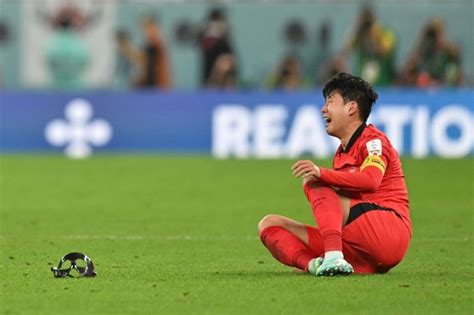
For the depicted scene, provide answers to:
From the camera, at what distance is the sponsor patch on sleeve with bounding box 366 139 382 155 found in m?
9.30

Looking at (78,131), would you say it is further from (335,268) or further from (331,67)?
(335,268)

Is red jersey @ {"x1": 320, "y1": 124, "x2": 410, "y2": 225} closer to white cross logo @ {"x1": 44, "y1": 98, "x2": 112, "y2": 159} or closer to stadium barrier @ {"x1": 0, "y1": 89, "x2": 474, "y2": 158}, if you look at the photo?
stadium barrier @ {"x1": 0, "y1": 89, "x2": 474, "y2": 158}

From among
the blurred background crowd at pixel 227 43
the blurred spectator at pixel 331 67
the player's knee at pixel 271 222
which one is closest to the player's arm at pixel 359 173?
the player's knee at pixel 271 222

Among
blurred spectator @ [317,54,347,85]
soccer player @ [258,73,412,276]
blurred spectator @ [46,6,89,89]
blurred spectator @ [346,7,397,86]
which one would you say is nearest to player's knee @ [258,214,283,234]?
soccer player @ [258,73,412,276]

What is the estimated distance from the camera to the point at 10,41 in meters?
31.0

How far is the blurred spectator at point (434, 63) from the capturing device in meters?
25.0

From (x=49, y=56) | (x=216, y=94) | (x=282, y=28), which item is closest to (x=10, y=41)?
(x=49, y=56)

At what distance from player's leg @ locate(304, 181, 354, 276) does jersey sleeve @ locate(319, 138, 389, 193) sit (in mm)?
79

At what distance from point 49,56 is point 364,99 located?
2119 cm

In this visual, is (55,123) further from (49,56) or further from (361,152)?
(361,152)

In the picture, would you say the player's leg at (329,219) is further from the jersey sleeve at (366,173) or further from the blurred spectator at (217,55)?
the blurred spectator at (217,55)

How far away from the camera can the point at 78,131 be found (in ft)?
80.4

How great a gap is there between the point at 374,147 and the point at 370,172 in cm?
20

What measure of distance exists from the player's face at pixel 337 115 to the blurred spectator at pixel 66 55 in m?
20.7
